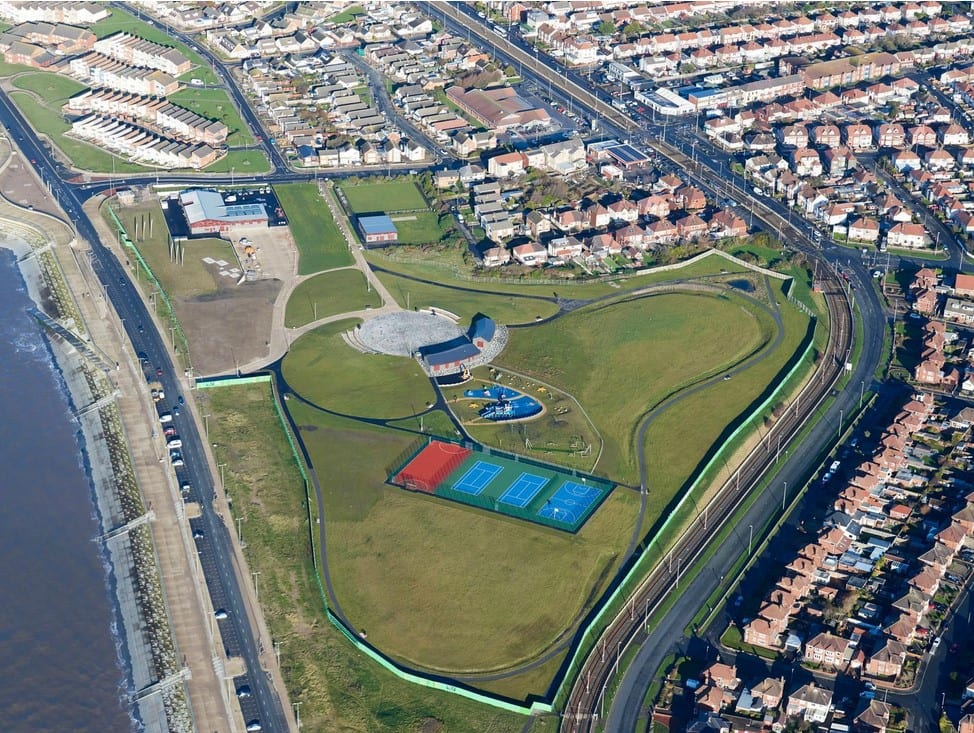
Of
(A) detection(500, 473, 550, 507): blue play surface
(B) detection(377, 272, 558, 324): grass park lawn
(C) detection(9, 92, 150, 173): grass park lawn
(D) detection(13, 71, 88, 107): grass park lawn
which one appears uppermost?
(D) detection(13, 71, 88, 107): grass park lawn

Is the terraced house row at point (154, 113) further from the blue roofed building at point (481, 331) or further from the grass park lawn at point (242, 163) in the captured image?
the blue roofed building at point (481, 331)

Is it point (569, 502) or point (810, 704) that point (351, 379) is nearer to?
point (569, 502)

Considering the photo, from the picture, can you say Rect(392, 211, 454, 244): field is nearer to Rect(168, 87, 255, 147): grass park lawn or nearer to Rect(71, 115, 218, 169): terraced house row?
Rect(71, 115, 218, 169): terraced house row

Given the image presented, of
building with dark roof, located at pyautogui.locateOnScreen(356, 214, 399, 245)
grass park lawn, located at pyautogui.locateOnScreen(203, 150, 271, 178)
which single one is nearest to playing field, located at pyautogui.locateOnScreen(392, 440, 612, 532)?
building with dark roof, located at pyautogui.locateOnScreen(356, 214, 399, 245)

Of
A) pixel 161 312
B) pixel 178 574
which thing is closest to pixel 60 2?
pixel 161 312

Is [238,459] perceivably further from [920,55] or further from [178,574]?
[920,55]

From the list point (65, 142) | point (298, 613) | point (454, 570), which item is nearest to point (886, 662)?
point (454, 570)
